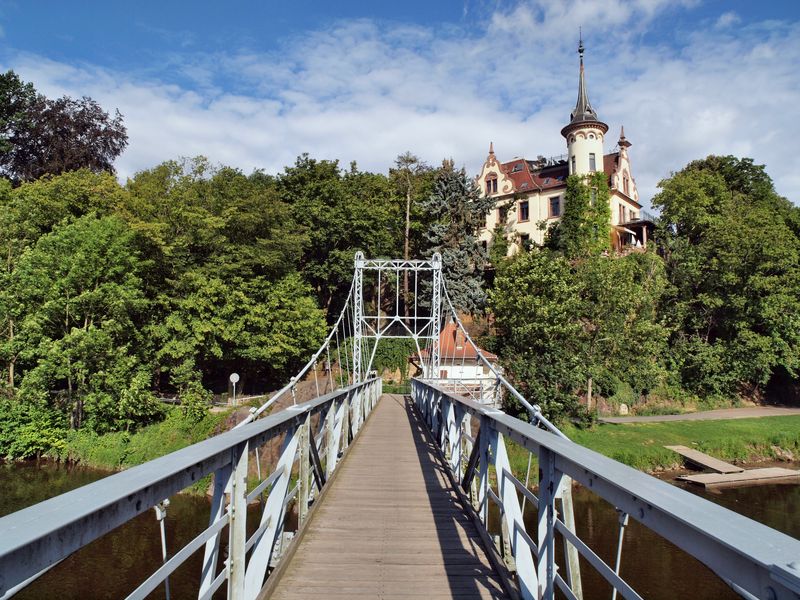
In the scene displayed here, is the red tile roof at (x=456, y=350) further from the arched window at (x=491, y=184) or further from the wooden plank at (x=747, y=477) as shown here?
the arched window at (x=491, y=184)

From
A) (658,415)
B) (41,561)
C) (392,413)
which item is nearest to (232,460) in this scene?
(41,561)

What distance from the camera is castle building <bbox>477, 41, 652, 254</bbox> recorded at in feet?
101

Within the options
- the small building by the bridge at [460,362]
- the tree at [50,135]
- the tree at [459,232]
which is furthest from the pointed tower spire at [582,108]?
the tree at [50,135]

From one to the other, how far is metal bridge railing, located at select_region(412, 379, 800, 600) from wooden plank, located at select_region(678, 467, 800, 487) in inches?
581

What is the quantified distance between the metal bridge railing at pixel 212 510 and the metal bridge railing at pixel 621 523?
1.23 meters

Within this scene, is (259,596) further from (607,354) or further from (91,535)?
(607,354)

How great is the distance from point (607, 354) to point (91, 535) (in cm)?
2075

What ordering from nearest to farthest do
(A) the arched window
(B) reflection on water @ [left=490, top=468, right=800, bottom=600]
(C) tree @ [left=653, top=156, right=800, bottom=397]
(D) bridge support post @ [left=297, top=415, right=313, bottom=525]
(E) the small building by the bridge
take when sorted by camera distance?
(D) bridge support post @ [left=297, top=415, right=313, bottom=525]
(B) reflection on water @ [left=490, top=468, right=800, bottom=600]
(E) the small building by the bridge
(C) tree @ [left=653, top=156, right=800, bottom=397]
(A) the arched window

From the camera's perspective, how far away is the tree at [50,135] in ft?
77.3

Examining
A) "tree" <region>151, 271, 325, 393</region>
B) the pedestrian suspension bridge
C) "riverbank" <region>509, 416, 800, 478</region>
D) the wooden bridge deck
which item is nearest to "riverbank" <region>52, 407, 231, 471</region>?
"tree" <region>151, 271, 325, 393</region>

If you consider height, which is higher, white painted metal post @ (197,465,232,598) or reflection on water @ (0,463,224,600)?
white painted metal post @ (197,465,232,598)

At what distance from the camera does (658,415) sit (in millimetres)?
22469

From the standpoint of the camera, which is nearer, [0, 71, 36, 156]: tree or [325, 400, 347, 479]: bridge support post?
[325, 400, 347, 479]: bridge support post

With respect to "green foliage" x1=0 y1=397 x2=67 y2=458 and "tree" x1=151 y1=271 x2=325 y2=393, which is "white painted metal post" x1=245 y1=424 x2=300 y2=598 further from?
"green foliage" x1=0 y1=397 x2=67 y2=458
